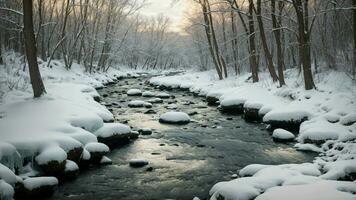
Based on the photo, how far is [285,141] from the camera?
1257 centimetres

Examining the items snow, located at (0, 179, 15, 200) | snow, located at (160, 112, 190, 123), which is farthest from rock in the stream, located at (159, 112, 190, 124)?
snow, located at (0, 179, 15, 200)

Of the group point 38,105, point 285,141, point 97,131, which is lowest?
point 285,141

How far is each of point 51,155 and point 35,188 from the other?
1.11 meters

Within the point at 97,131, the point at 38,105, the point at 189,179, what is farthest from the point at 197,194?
the point at 38,105

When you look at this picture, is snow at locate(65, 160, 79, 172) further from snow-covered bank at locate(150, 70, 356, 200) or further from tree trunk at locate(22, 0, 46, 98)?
tree trunk at locate(22, 0, 46, 98)

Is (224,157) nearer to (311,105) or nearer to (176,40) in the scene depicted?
(311,105)

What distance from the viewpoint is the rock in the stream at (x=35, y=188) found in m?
7.76

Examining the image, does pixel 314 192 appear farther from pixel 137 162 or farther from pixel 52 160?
pixel 52 160

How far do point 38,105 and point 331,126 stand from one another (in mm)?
10036

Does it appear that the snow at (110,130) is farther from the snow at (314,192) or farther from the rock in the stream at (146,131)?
the snow at (314,192)

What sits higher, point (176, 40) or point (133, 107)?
point (176, 40)

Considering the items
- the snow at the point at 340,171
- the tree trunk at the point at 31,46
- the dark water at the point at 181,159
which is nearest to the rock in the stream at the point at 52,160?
the dark water at the point at 181,159

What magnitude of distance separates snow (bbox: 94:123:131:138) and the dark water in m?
0.65

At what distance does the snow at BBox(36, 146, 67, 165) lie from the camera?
8797 mm
